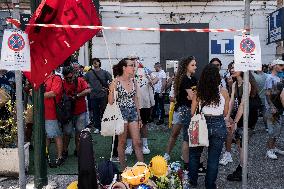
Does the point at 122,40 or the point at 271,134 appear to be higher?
the point at 122,40

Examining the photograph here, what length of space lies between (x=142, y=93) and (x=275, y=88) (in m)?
2.42

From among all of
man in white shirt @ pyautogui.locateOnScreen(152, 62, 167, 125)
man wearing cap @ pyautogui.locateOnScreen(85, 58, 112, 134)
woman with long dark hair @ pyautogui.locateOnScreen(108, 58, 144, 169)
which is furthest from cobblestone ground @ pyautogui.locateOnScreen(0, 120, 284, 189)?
man in white shirt @ pyautogui.locateOnScreen(152, 62, 167, 125)

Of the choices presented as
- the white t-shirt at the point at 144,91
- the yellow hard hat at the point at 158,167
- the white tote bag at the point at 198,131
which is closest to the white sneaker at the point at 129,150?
the white t-shirt at the point at 144,91

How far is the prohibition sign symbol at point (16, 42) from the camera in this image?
448 centimetres

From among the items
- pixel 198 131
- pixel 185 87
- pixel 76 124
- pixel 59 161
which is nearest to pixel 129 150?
pixel 76 124

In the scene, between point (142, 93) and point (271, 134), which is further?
point (142, 93)

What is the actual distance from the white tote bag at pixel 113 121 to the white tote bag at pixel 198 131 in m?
0.94

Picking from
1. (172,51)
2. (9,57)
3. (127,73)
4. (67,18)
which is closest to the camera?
(9,57)

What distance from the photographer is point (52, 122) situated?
7316mm

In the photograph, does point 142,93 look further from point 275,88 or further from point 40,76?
point 40,76

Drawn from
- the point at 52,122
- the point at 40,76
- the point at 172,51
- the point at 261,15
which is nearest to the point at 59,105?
the point at 52,122

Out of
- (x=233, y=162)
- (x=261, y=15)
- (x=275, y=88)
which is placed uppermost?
(x=261, y=15)

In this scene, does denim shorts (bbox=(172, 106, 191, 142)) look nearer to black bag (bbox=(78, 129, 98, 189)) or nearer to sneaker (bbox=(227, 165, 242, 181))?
sneaker (bbox=(227, 165, 242, 181))

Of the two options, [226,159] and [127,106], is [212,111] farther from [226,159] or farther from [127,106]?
[226,159]
